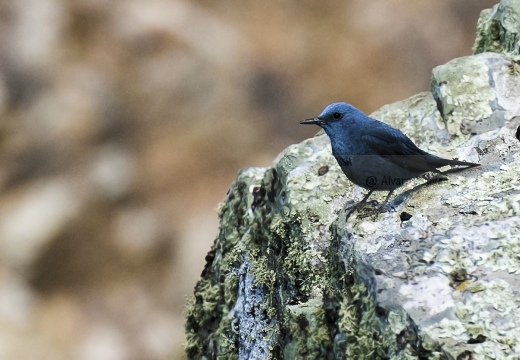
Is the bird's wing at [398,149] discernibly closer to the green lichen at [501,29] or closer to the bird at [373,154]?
the bird at [373,154]

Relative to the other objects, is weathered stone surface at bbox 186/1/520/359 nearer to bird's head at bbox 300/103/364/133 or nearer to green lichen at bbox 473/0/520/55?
green lichen at bbox 473/0/520/55

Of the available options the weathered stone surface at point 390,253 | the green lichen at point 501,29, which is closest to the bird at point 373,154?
the weathered stone surface at point 390,253

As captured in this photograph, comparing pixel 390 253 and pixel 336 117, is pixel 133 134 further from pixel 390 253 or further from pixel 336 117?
pixel 390 253

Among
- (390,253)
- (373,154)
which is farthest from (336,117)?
(390,253)

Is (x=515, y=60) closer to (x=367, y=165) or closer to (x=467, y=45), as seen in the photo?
(x=367, y=165)

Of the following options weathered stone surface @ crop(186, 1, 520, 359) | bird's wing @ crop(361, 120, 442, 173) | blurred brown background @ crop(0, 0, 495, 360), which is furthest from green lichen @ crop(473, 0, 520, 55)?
blurred brown background @ crop(0, 0, 495, 360)

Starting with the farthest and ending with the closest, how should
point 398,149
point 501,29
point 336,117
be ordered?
point 501,29 < point 336,117 < point 398,149
